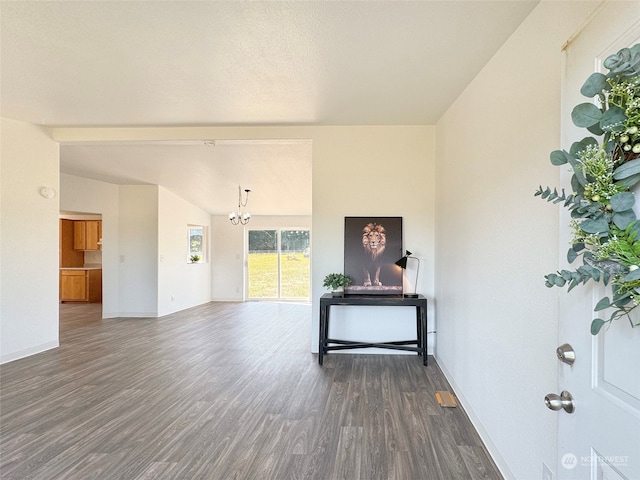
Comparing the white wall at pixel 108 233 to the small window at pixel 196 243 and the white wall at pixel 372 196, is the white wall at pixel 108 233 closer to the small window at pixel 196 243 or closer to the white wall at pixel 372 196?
the small window at pixel 196 243

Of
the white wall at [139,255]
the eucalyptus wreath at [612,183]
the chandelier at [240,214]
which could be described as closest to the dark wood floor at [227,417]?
the eucalyptus wreath at [612,183]

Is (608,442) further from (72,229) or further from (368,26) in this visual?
(72,229)

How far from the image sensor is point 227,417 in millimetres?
2574

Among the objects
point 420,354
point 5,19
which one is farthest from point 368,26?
point 420,354

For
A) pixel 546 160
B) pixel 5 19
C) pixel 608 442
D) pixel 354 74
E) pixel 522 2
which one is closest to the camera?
pixel 608 442

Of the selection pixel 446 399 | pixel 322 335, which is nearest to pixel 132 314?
pixel 322 335

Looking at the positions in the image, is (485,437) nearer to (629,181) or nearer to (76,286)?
(629,181)

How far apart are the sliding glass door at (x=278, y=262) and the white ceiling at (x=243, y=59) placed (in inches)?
202

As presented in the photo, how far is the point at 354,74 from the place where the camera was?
8.68 ft

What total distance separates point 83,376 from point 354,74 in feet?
12.5

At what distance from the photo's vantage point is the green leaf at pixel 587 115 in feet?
2.59

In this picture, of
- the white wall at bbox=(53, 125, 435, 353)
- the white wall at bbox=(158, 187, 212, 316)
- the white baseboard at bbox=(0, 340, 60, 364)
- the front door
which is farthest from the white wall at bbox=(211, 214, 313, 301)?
the front door

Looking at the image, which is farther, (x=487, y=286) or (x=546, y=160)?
(x=487, y=286)

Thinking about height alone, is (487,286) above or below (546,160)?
below
